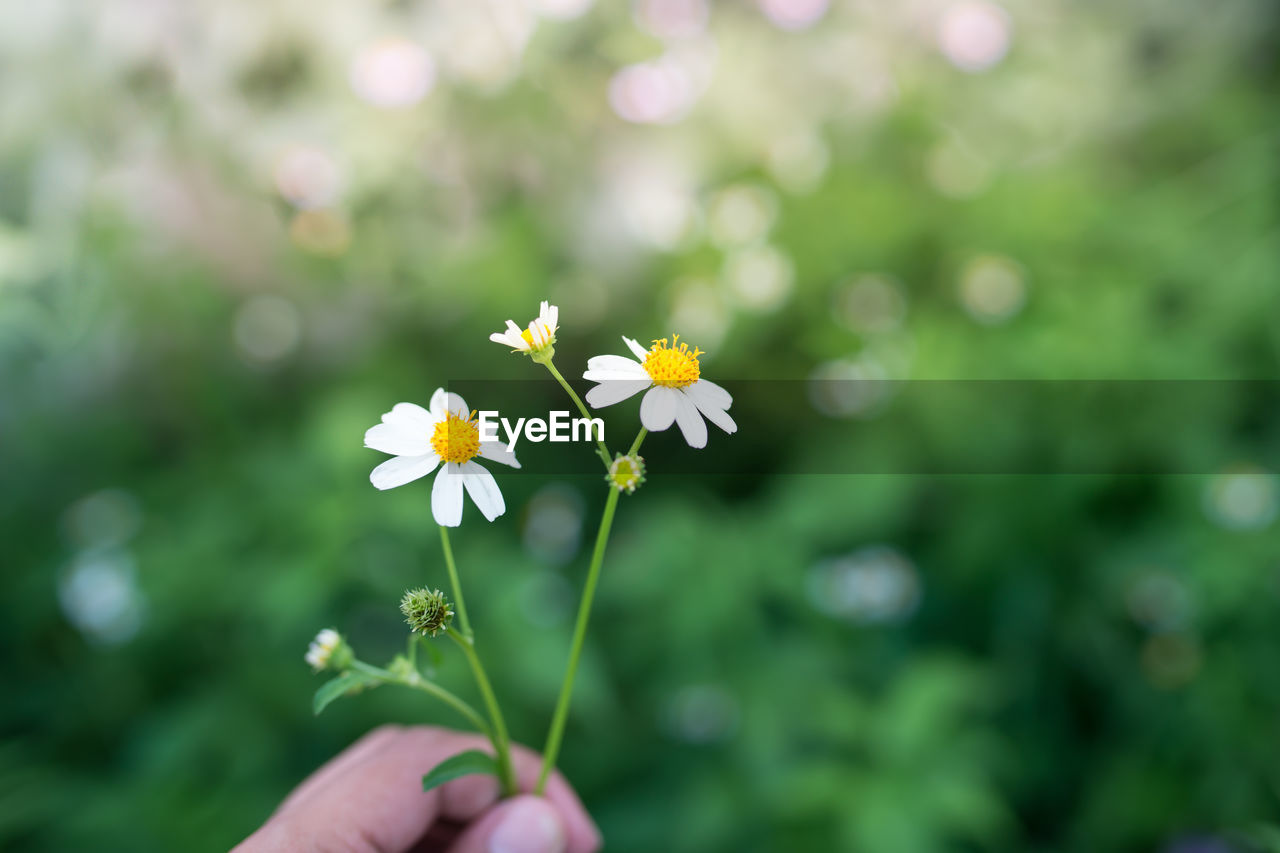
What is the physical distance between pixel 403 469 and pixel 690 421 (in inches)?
6.0

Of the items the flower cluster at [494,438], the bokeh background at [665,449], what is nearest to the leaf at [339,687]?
the flower cluster at [494,438]

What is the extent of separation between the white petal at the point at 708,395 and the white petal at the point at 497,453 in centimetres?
10

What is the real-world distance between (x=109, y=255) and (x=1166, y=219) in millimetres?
2277

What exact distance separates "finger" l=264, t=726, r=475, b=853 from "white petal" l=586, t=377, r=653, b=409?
1.30ft

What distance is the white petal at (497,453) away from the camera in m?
0.45

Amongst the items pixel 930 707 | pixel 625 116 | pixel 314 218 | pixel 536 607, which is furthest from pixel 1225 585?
pixel 314 218

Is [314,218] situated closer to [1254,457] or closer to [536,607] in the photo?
[536,607]

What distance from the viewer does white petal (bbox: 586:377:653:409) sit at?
0.43 m

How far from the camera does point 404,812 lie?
26.8 inches

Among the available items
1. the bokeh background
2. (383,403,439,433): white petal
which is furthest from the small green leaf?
the bokeh background

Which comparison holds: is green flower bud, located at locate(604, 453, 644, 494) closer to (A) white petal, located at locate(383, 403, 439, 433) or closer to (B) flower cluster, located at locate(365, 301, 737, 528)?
(B) flower cluster, located at locate(365, 301, 737, 528)

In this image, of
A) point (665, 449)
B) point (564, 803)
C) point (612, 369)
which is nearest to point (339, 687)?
point (612, 369)

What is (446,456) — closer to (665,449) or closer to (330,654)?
(330,654)

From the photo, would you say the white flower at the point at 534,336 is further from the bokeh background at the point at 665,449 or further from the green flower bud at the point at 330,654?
the bokeh background at the point at 665,449
